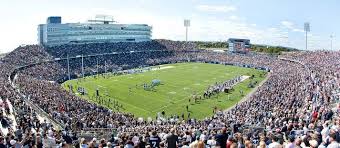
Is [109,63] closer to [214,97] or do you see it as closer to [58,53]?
[58,53]

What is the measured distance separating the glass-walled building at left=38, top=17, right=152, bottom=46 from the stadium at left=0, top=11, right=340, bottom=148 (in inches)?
55.5

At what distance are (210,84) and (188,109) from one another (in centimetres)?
1878

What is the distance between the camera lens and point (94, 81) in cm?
6581

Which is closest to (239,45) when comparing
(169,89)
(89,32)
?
(89,32)

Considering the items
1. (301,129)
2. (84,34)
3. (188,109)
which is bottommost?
(188,109)

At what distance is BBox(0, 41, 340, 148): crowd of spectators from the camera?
14.2 meters

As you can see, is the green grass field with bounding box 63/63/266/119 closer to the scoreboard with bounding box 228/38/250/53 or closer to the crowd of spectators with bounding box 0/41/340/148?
the crowd of spectators with bounding box 0/41/340/148

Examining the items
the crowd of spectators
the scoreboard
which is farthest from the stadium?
the scoreboard

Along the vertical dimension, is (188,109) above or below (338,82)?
below

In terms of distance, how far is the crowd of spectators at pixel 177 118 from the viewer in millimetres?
14211

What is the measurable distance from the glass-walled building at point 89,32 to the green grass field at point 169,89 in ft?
73.8

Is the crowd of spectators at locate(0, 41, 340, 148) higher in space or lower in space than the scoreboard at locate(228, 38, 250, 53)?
lower

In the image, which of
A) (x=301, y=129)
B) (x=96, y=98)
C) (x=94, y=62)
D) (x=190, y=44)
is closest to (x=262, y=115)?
(x=301, y=129)

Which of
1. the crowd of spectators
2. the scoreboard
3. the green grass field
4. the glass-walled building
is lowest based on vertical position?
the green grass field
